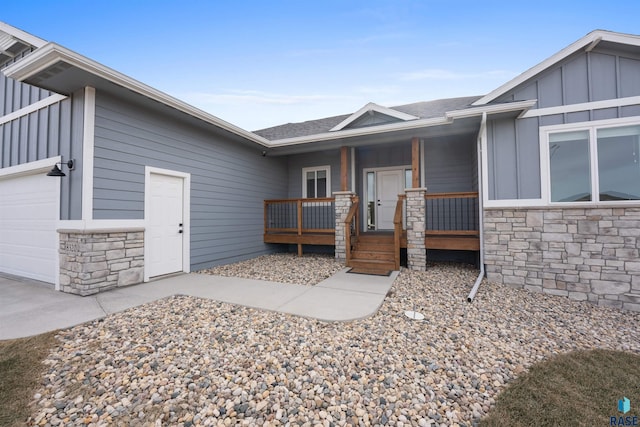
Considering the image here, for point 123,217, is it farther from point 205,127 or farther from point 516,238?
point 516,238

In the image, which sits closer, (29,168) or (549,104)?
(549,104)

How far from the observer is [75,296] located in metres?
3.98

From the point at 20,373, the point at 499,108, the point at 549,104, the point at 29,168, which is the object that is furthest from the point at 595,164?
the point at 29,168

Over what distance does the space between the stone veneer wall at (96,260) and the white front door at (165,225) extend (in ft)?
1.18

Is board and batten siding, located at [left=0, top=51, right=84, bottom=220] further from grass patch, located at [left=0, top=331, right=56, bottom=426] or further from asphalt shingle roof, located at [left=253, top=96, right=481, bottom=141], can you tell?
asphalt shingle roof, located at [left=253, top=96, right=481, bottom=141]

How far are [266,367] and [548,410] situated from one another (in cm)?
207

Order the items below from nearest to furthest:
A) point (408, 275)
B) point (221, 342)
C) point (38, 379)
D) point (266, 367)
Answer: point (38, 379) → point (266, 367) → point (221, 342) → point (408, 275)

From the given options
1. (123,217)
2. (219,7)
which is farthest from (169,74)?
(123,217)

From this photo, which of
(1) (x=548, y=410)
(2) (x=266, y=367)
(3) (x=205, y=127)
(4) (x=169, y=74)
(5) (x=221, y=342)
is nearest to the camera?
(1) (x=548, y=410)

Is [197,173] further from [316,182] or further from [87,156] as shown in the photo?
[316,182]

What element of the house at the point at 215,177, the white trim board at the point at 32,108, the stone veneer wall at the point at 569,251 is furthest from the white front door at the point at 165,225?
the stone veneer wall at the point at 569,251

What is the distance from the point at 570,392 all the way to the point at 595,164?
13.6 feet

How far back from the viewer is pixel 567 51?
4348mm

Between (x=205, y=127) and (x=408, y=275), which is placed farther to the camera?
(x=205, y=127)
